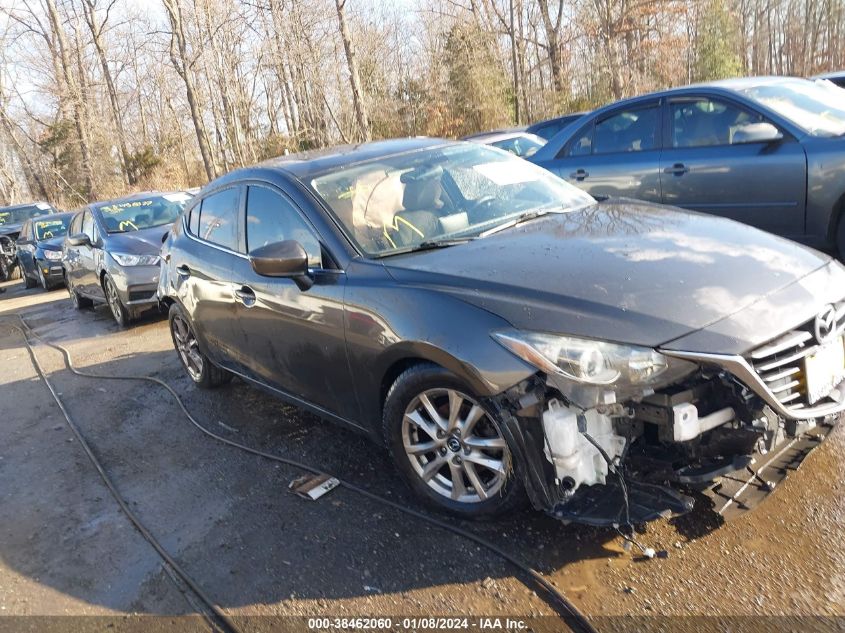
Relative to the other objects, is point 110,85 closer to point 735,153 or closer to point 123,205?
point 123,205

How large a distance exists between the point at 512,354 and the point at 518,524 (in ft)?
2.89

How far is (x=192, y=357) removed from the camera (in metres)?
5.67

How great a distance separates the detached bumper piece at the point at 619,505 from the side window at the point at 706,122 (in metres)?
4.46

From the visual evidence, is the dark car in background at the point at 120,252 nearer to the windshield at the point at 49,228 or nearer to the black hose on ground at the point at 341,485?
the black hose on ground at the point at 341,485

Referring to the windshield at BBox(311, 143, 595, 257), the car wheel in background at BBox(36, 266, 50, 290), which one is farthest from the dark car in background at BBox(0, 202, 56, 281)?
the windshield at BBox(311, 143, 595, 257)

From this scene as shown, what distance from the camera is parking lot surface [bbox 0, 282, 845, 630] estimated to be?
2.62 meters

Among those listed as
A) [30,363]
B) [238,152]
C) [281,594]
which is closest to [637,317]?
[281,594]

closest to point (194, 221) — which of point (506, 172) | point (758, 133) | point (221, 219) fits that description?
point (221, 219)

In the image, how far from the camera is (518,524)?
307 centimetres

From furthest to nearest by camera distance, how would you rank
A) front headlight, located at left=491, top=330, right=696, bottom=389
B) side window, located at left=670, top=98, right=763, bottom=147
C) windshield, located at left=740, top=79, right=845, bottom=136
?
side window, located at left=670, top=98, right=763, bottom=147 < windshield, located at left=740, top=79, right=845, bottom=136 < front headlight, located at left=491, top=330, right=696, bottom=389

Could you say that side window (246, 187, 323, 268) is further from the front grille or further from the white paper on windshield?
the front grille

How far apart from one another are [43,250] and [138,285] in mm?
7205

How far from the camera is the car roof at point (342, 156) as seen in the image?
4.04 metres

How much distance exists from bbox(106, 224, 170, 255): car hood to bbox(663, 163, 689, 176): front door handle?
629cm
